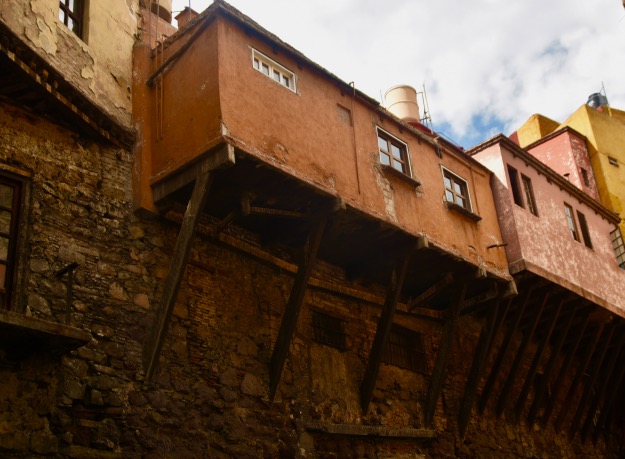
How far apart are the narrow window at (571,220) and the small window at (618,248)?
166 centimetres

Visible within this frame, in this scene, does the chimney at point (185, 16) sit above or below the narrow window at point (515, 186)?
above

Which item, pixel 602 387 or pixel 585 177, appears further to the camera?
pixel 585 177

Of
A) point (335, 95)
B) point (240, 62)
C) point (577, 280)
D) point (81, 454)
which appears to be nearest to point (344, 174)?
point (335, 95)

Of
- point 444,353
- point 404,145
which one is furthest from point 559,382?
point 404,145

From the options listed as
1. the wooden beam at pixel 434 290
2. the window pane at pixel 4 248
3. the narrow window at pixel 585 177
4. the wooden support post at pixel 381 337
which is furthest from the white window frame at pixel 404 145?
the narrow window at pixel 585 177

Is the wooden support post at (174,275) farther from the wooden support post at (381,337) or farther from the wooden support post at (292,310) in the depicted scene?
the wooden support post at (381,337)

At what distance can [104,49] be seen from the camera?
1106 cm

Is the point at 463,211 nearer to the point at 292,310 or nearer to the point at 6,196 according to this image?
the point at 292,310

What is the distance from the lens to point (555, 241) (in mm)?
16094

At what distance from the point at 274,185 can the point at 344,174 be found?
1.58 metres

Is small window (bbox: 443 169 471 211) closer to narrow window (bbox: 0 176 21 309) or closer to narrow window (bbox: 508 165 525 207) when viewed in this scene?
narrow window (bbox: 508 165 525 207)

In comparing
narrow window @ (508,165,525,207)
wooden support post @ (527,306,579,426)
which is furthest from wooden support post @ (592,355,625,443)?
narrow window @ (508,165,525,207)

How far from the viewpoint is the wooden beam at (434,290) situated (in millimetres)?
13609

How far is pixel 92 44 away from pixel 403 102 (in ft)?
28.6
